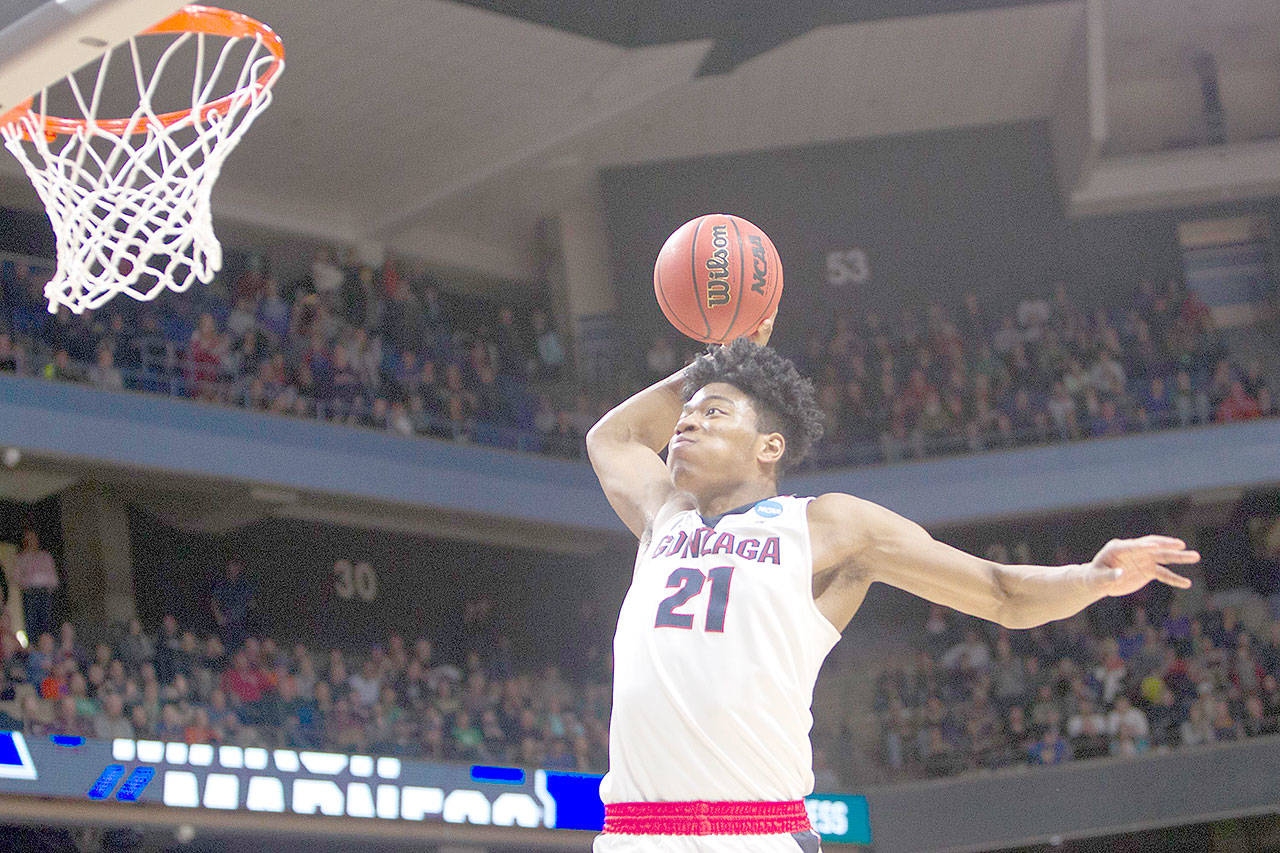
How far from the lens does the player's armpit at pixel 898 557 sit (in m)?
3.48

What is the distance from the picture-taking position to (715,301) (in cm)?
468

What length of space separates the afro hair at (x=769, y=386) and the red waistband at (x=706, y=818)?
37.1 inches

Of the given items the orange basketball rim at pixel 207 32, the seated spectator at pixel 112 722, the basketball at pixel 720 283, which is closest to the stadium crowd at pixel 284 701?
the seated spectator at pixel 112 722

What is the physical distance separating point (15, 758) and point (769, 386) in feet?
27.6

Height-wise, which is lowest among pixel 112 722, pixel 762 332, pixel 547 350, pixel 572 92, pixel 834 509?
pixel 112 722

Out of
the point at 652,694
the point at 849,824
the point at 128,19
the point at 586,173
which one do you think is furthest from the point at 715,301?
the point at 586,173

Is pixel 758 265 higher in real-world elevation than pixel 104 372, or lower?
lower

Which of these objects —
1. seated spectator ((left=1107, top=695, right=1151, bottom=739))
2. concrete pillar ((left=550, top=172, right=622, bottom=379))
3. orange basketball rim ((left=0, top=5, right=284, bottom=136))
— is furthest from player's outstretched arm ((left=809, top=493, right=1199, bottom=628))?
concrete pillar ((left=550, top=172, right=622, bottom=379))

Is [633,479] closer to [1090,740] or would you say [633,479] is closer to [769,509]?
[769,509]

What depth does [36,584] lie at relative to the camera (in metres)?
13.6

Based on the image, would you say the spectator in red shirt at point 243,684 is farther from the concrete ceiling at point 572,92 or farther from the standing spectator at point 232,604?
the concrete ceiling at point 572,92

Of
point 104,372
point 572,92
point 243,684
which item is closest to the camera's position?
point 243,684

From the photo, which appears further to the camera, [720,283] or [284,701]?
[284,701]

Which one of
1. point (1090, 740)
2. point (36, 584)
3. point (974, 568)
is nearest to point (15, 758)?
point (36, 584)
